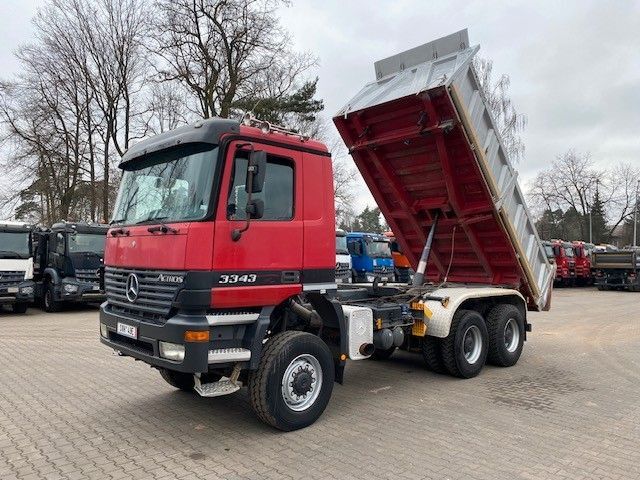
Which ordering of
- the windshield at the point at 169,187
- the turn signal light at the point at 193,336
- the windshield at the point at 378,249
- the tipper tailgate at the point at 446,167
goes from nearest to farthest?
the turn signal light at the point at 193,336 < the windshield at the point at 169,187 < the tipper tailgate at the point at 446,167 < the windshield at the point at 378,249

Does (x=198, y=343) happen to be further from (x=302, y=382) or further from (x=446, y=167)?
(x=446, y=167)

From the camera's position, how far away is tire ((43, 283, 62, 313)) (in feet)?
49.1

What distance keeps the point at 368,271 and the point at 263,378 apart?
16732 millimetres

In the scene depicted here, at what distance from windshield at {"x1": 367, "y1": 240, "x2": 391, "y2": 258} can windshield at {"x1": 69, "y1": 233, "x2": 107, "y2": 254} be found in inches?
417

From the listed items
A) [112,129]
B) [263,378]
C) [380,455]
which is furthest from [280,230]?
[112,129]

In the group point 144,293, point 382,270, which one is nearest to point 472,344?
point 144,293

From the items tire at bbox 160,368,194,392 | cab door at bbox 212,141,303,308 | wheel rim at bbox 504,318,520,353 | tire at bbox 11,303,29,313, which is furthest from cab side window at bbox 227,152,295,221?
tire at bbox 11,303,29,313

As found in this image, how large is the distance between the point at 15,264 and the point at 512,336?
42.2 ft

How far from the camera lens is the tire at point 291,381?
4520mm

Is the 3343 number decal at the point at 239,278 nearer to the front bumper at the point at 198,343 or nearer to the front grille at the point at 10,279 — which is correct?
the front bumper at the point at 198,343

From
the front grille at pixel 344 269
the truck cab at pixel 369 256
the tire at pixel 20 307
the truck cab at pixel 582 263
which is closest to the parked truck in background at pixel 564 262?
the truck cab at pixel 582 263

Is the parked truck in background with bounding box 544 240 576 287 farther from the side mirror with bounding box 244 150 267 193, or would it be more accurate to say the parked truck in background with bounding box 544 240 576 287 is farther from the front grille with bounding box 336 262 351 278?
the side mirror with bounding box 244 150 267 193

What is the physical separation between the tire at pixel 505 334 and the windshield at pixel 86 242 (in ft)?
38.2

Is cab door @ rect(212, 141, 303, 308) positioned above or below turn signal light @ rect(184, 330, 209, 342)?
above
